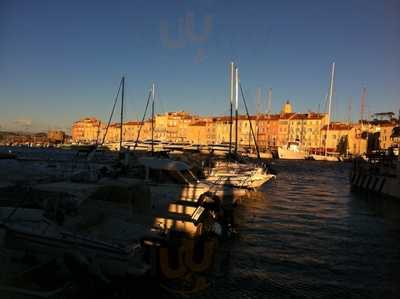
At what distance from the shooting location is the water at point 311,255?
12.2 m

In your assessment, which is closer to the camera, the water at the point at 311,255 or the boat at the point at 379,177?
the water at the point at 311,255

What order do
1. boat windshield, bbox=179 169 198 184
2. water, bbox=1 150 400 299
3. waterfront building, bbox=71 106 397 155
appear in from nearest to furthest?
water, bbox=1 150 400 299 < boat windshield, bbox=179 169 198 184 < waterfront building, bbox=71 106 397 155

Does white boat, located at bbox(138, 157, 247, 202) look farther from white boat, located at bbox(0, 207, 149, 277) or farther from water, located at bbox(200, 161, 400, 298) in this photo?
white boat, located at bbox(0, 207, 149, 277)

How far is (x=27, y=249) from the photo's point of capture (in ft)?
36.0

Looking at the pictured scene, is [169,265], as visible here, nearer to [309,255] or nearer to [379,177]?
[309,255]

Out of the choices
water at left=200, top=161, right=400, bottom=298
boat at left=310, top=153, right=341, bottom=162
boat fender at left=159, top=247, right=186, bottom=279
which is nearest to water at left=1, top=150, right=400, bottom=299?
water at left=200, top=161, right=400, bottom=298

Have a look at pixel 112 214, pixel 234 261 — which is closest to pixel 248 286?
pixel 234 261

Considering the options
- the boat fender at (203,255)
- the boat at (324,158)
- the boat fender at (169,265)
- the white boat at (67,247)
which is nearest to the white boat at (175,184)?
the boat fender at (203,255)

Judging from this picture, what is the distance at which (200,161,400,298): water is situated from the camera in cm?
1218

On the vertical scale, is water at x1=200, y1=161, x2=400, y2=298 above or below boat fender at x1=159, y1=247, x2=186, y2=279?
below

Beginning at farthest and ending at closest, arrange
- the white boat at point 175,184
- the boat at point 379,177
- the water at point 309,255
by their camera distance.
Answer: the boat at point 379,177 → the white boat at point 175,184 → the water at point 309,255

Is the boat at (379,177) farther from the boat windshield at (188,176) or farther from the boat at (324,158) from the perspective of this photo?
the boat at (324,158)

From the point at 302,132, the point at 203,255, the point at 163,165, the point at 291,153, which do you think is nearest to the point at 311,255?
the point at 203,255

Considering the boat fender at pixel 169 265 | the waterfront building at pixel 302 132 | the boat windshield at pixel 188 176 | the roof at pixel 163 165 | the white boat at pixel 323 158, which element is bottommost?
the white boat at pixel 323 158
